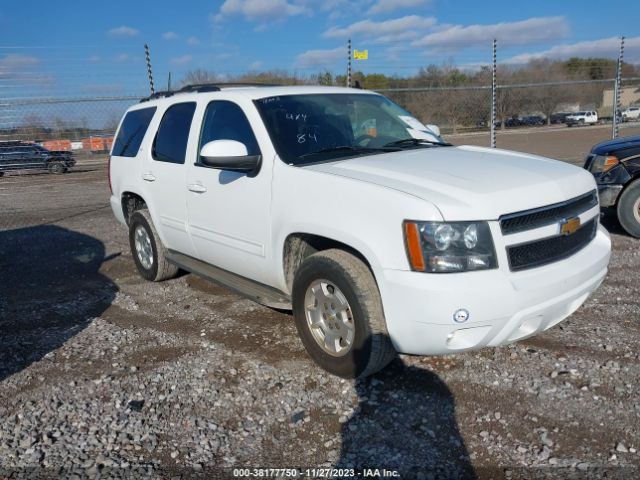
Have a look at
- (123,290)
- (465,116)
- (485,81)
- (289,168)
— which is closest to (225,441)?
(289,168)

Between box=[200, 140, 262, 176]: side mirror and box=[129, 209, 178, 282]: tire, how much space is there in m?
1.96

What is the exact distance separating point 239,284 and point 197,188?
35.2 inches

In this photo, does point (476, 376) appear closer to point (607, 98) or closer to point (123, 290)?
point (123, 290)

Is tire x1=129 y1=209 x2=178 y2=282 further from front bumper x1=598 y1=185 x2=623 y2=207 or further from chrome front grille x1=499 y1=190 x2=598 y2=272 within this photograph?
front bumper x1=598 y1=185 x2=623 y2=207

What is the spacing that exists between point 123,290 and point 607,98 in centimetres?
4980

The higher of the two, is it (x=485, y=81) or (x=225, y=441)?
(x=485, y=81)

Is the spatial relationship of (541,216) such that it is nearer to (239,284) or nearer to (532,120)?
(239,284)

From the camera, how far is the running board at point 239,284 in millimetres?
3721

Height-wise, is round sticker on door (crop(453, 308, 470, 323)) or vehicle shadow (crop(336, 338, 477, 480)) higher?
round sticker on door (crop(453, 308, 470, 323))

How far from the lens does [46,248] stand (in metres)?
7.41

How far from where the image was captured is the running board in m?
3.72

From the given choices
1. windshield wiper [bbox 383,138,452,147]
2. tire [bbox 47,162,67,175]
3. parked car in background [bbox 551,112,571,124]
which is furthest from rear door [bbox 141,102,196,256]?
parked car in background [bbox 551,112,571,124]

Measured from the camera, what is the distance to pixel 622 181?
615 centimetres

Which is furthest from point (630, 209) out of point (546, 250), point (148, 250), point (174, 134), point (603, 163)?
point (148, 250)
